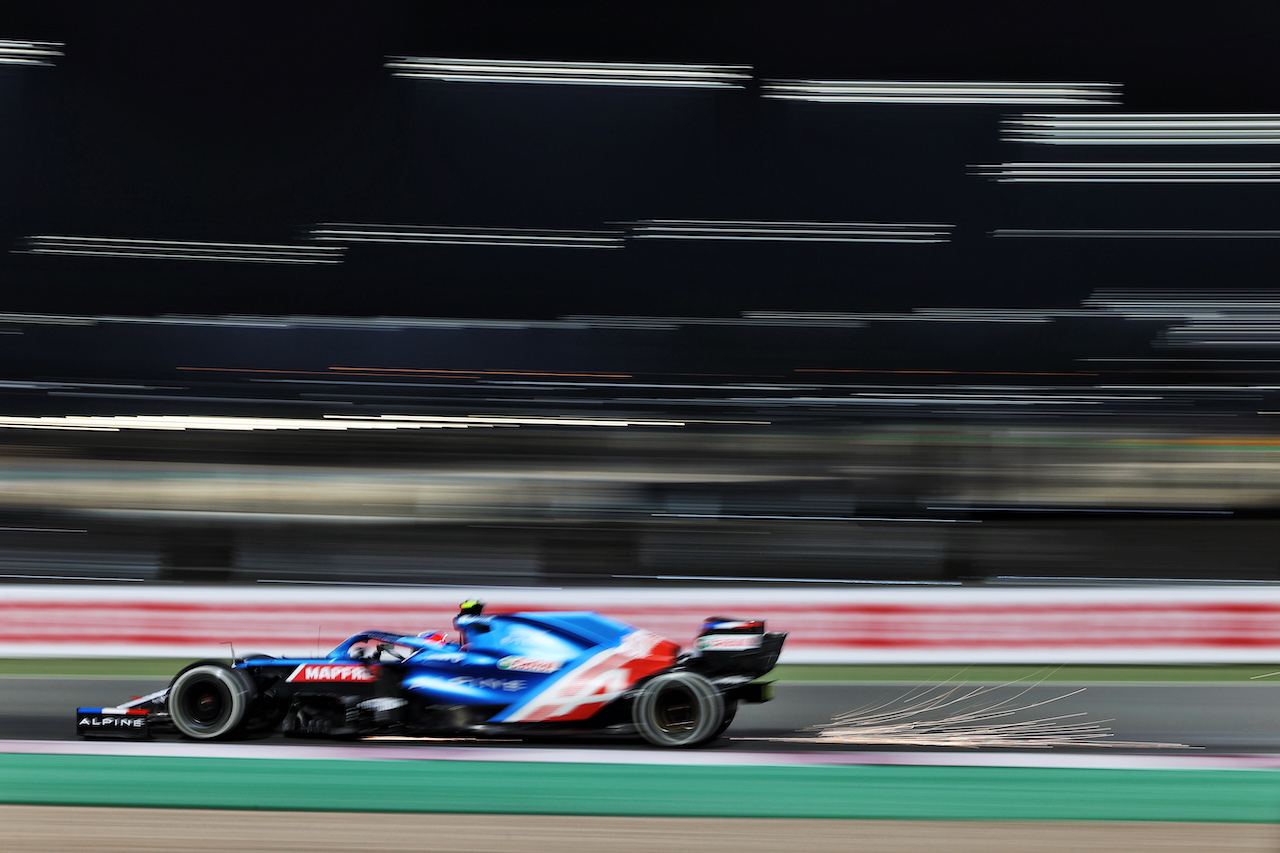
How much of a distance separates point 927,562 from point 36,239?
13235 millimetres

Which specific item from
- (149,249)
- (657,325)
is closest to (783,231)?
(657,325)

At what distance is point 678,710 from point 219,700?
6.01 feet

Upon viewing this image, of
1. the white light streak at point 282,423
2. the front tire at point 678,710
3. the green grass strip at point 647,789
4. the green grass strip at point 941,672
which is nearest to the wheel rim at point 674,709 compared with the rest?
the front tire at point 678,710

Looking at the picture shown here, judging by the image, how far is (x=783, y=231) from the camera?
14.9 meters

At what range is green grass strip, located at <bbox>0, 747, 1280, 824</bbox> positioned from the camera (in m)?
3.58

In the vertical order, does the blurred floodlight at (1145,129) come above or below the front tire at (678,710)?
above

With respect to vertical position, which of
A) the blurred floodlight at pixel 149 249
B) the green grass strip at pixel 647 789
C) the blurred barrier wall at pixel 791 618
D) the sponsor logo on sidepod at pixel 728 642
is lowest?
the green grass strip at pixel 647 789

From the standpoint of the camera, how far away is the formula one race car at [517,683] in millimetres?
4324

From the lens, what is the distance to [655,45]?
15312 millimetres

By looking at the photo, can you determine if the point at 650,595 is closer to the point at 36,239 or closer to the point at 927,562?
the point at 927,562

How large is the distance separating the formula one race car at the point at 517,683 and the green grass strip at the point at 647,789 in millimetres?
214

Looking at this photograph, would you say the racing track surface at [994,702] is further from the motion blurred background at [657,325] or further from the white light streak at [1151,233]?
the white light streak at [1151,233]

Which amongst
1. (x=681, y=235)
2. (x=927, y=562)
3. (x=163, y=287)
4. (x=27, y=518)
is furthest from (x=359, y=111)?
(x=927, y=562)

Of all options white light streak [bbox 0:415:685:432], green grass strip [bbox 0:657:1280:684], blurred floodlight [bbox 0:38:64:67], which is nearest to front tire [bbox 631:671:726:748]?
green grass strip [bbox 0:657:1280:684]
